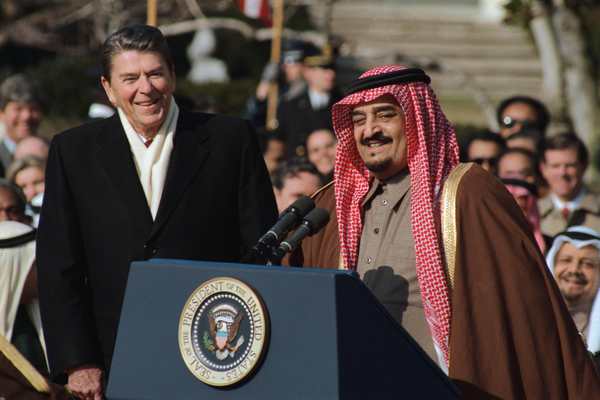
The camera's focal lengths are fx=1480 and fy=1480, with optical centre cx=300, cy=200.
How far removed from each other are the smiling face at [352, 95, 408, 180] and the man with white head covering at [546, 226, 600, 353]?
2.31 metres

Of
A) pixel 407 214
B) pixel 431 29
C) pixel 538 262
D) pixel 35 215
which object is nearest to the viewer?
pixel 538 262

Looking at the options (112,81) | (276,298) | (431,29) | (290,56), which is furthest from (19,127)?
(431,29)

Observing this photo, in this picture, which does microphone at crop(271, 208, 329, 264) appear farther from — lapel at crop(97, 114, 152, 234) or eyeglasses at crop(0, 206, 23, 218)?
eyeglasses at crop(0, 206, 23, 218)

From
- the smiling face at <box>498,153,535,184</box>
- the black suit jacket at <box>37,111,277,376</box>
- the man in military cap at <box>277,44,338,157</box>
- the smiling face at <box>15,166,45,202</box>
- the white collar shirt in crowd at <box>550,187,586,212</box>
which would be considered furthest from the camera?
the man in military cap at <box>277,44,338,157</box>

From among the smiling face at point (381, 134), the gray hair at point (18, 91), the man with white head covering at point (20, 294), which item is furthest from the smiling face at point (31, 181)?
the smiling face at point (381, 134)

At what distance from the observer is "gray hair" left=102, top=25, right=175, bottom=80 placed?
5.30m

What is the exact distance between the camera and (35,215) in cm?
841

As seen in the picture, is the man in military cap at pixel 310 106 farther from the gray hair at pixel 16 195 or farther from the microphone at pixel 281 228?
the microphone at pixel 281 228

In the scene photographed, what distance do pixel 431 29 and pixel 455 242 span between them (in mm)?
20314

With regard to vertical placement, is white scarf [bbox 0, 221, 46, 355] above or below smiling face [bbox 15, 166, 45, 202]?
below

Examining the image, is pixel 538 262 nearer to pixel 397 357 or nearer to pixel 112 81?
pixel 397 357

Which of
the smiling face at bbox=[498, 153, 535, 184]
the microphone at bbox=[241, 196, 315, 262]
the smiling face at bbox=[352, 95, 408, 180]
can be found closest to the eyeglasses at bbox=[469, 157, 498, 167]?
the smiling face at bbox=[498, 153, 535, 184]

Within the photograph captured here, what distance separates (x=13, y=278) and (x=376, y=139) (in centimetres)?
186

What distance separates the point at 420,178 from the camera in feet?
17.1
